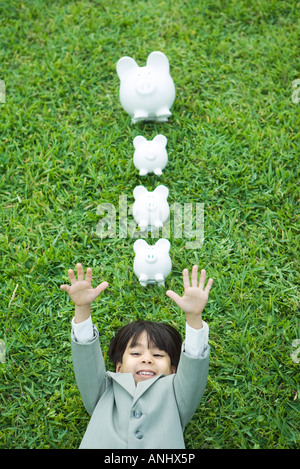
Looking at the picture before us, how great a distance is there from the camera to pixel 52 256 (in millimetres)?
2408

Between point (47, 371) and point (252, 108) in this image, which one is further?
point (252, 108)

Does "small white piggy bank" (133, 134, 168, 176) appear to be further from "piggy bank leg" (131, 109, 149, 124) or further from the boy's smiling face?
the boy's smiling face

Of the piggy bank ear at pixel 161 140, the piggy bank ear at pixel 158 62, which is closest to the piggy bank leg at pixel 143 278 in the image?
the piggy bank ear at pixel 161 140

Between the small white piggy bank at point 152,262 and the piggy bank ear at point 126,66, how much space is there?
3.16 feet

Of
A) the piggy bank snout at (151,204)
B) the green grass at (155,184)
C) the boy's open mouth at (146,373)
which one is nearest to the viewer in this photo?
the boy's open mouth at (146,373)

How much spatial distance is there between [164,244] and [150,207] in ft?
0.69

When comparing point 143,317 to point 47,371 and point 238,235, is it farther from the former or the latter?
point 238,235

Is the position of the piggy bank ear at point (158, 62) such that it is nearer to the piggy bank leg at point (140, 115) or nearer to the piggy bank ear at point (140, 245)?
the piggy bank leg at point (140, 115)

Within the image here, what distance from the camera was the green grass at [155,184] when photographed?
2.11 metres

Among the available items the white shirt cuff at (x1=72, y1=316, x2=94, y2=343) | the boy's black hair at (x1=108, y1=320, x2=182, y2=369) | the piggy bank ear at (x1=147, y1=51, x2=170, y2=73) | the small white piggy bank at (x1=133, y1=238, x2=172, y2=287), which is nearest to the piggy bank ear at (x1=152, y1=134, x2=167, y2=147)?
the piggy bank ear at (x1=147, y1=51, x2=170, y2=73)

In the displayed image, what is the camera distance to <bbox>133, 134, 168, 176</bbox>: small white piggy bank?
99.1 inches

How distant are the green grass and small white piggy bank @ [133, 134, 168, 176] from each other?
82mm

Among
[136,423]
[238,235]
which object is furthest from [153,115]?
[136,423]

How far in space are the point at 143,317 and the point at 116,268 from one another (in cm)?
27
